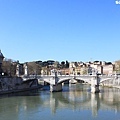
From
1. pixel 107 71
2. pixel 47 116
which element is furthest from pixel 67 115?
pixel 107 71

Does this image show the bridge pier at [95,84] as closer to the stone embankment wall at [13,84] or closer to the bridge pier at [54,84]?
the bridge pier at [54,84]

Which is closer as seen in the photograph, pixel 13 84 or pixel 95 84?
pixel 95 84

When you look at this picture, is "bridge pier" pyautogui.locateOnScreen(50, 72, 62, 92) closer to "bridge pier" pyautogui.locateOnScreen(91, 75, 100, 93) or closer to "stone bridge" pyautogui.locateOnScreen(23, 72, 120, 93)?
"stone bridge" pyautogui.locateOnScreen(23, 72, 120, 93)

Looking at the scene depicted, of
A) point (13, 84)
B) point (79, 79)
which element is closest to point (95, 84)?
point (79, 79)

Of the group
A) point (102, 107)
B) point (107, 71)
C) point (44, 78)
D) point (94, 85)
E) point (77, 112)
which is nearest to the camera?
point (77, 112)

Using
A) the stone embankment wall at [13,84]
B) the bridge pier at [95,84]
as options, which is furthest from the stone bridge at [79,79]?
the stone embankment wall at [13,84]

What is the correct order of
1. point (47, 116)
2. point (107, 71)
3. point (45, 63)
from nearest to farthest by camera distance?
point (47, 116) < point (107, 71) < point (45, 63)

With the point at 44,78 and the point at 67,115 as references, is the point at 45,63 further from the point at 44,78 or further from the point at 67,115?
the point at 67,115

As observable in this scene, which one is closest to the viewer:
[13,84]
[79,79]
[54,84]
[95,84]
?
[95,84]

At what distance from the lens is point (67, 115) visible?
17016 mm

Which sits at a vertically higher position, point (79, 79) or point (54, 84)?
point (79, 79)

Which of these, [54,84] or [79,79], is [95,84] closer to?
[79,79]

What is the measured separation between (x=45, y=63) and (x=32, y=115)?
231 feet

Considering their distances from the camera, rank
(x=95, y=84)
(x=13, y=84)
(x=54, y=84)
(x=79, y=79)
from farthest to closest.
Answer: (x=54, y=84), (x=13, y=84), (x=79, y=79), (x=95, y=84)
